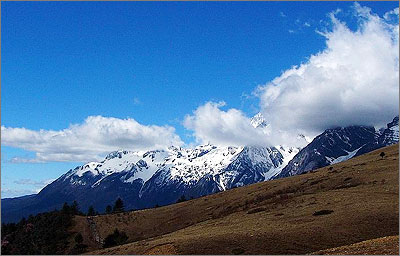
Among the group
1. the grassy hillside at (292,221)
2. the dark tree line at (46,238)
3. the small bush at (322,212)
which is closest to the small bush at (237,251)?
the grassy hillside at (292,221)

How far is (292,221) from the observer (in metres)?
52.6

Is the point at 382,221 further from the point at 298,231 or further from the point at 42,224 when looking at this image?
the point at 42,224

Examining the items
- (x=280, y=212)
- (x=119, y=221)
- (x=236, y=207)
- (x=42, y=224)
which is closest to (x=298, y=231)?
(x=280, y=212)

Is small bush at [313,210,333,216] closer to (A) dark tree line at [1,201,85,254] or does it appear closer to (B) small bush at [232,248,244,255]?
(B) small bush at [232,248,244,255]

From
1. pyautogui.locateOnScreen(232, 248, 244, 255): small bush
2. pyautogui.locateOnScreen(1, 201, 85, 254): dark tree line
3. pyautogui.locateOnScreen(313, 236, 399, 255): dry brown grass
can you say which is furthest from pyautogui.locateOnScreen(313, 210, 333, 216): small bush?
pyautogui.locateOnScreen(1, 201, 85, 254): dark tree line

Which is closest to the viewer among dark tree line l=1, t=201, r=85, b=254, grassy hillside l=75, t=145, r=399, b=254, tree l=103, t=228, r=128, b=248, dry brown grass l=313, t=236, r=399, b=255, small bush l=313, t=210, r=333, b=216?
dry brown grass l=313, t=236, r=399, b=255

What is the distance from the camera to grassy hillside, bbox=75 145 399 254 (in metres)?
43.9

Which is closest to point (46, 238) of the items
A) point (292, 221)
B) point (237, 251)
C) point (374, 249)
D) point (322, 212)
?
point (292, 221)

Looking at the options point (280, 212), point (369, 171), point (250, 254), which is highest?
point (369, 171)

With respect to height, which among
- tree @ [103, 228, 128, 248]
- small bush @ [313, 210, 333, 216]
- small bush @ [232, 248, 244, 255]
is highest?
small bush @ [313, 210, 333, 216]

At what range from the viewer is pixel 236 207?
8469 centimetres

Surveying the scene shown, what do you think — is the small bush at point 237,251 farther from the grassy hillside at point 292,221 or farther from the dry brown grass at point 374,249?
the dry brown grass at point 374,249

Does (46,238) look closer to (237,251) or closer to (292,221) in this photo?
(292,221)

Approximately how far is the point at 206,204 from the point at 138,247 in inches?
1877
